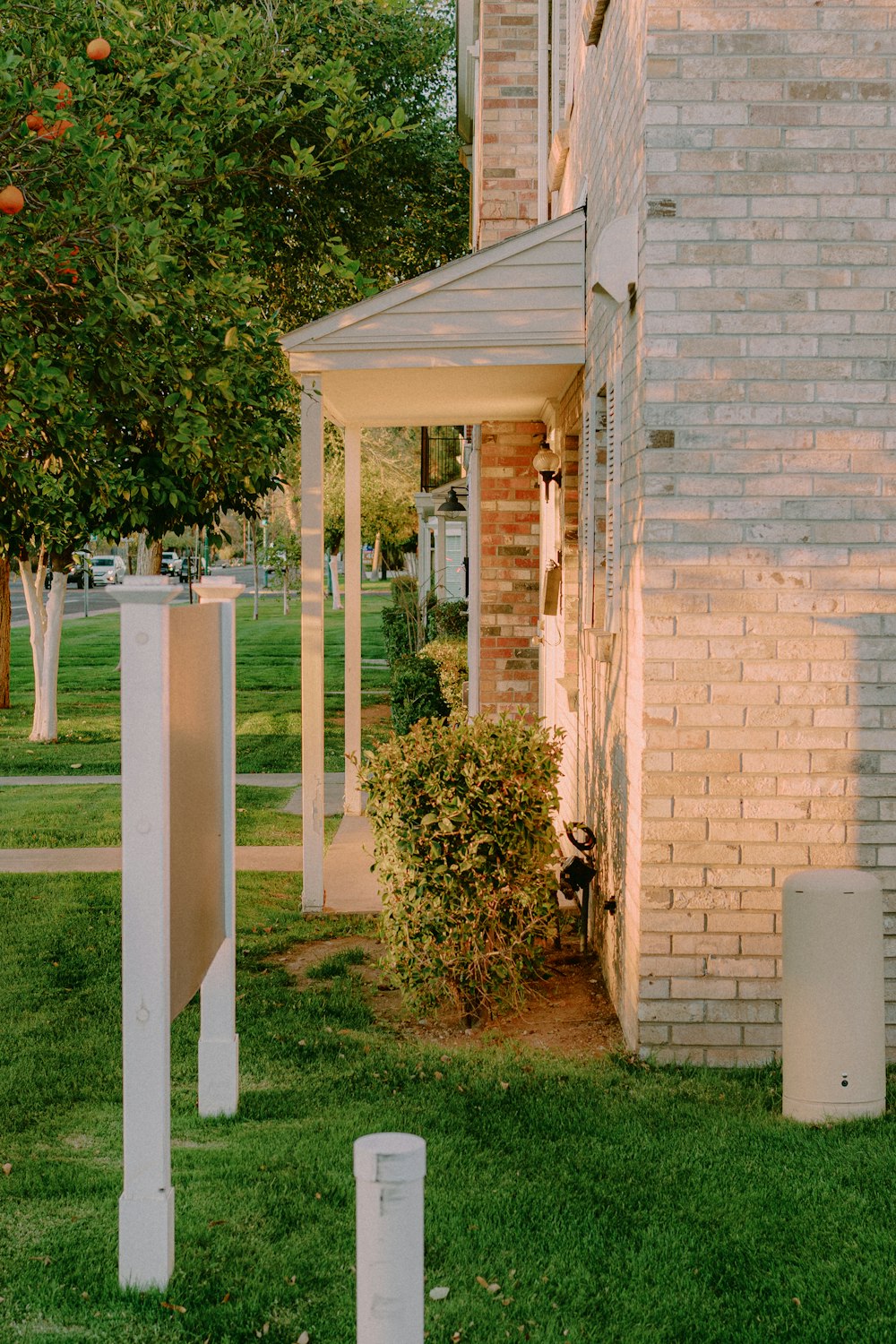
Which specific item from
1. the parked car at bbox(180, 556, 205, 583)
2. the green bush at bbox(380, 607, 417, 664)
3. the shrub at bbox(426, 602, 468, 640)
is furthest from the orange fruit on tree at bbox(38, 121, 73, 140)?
the green bush at bbox(380, 607, 417, 664)

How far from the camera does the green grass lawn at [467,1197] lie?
142 inches

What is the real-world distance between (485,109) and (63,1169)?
909 cm

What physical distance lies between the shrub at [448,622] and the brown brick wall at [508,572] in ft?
21.3

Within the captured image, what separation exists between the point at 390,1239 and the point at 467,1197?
2157mm

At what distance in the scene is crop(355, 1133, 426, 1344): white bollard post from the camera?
224cm

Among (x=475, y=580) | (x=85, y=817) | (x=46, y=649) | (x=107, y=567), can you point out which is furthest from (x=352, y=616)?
(x=107, y=567)

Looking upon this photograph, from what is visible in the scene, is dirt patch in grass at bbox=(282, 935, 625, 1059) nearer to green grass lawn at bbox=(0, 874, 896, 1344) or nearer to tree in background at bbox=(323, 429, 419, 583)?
green grass lawn at bbox=(0, 874, 896, 1344)

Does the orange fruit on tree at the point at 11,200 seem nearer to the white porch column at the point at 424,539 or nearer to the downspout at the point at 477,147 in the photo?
the downspout at the point at 477,147

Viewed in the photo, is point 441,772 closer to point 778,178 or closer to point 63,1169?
point 63,1169

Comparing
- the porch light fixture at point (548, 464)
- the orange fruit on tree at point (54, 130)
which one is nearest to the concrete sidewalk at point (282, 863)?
the porch light fixture at point (548, 464)

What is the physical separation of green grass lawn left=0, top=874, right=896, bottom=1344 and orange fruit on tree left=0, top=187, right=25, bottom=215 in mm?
3278

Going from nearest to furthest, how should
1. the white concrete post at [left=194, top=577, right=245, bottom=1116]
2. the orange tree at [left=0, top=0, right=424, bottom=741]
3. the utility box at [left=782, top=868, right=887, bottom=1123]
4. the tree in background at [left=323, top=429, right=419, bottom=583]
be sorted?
the utility box at [left=782, top=868, right=887, bottom=1123] → the white concrete post at [left=194, top=577, right=245, bottom=1116] → the orange tree at [left=0, top=0, right=424, bottom=741] → the tree in background at [left=323, top=429, right=419, bottom=583]

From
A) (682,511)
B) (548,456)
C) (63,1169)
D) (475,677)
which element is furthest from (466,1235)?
(475,677)

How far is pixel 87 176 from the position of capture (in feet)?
18.6
